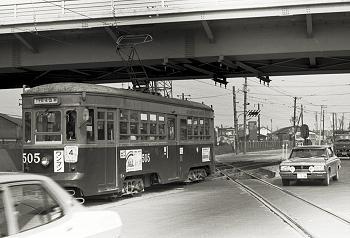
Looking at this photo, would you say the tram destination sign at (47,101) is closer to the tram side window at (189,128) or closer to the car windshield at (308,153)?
the tram side window at (189,128)

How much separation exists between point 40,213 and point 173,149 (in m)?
13.7

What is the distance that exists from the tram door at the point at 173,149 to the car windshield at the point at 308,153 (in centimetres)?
465

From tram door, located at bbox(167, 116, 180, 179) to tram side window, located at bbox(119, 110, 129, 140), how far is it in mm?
2854

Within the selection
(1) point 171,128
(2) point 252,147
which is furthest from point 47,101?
(2) point 252,147

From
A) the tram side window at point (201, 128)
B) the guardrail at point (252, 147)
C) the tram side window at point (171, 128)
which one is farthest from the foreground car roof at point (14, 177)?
the guardrail at point (252, 147)

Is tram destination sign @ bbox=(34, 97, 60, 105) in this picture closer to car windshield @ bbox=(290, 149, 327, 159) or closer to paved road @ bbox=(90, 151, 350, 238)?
paved road @ bbox=(90, 151, 350, 238)

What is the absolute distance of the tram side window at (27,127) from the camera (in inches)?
540

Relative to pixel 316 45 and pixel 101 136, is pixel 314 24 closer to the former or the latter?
pixel 316 45

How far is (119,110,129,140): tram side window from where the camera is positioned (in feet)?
48.6

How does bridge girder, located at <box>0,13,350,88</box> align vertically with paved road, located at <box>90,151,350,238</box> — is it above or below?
above

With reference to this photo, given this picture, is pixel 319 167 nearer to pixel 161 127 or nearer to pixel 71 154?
pixel 161 127

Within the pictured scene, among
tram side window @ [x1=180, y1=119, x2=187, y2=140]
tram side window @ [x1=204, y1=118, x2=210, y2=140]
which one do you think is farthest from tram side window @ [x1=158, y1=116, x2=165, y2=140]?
tram side window @ [x1=204, y1=118, x2=210, y2=140]

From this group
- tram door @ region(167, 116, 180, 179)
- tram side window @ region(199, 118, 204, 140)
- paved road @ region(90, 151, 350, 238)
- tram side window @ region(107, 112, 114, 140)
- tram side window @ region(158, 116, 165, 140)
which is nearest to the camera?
paved road @ region(90, 151, 350, 238)

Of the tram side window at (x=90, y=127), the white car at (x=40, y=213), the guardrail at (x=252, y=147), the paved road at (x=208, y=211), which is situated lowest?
the paved road at (x=208, y=211)
